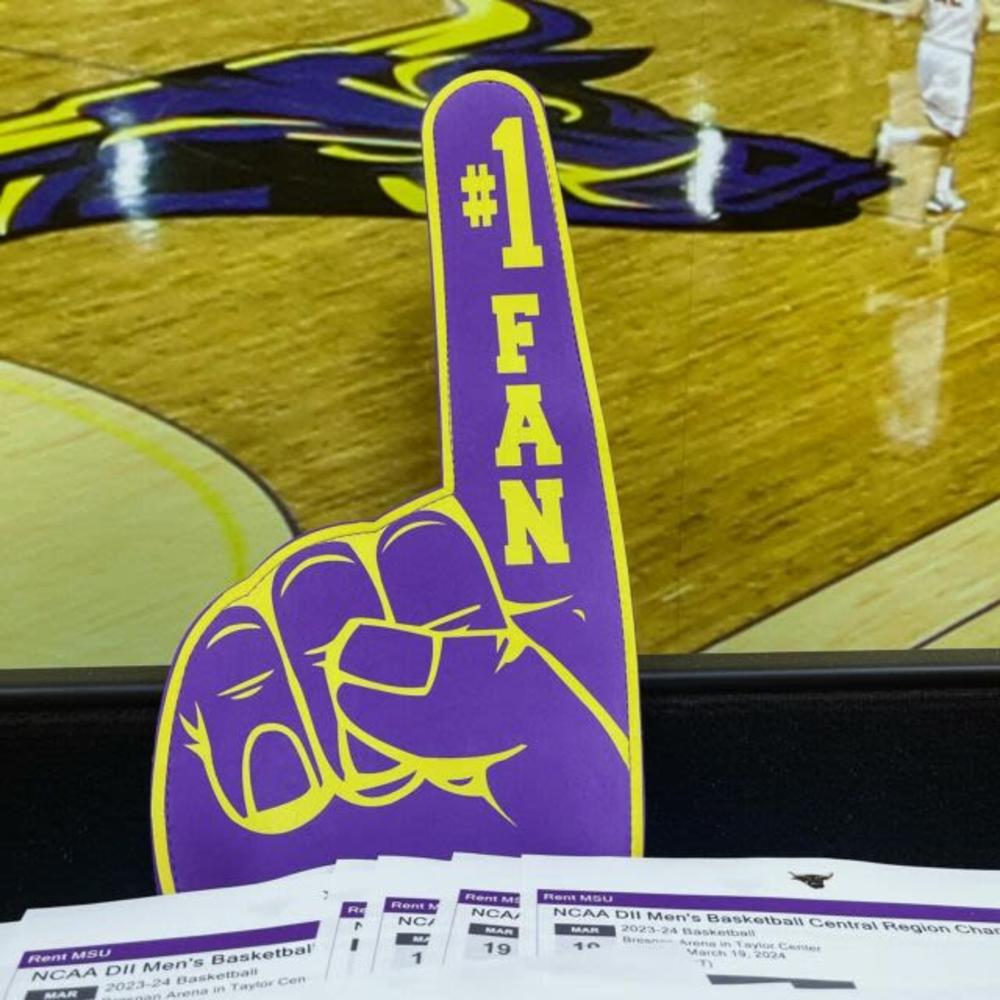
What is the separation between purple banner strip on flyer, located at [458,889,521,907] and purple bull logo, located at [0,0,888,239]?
0.64 m

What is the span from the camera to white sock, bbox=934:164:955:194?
3.53 feet

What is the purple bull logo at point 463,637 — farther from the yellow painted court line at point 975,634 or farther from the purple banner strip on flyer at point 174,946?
the yellow painted court line at point 975,634

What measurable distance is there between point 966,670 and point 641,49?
576mm

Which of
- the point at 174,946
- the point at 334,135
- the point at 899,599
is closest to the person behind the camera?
the point at 174,946

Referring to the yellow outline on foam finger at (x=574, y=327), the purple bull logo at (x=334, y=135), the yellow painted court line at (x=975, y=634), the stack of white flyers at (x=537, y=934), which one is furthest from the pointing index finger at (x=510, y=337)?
the yellow painted court line at (x=975, y=634)

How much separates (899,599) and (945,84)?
0.45m

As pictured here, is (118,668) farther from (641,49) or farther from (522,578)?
(641,49)

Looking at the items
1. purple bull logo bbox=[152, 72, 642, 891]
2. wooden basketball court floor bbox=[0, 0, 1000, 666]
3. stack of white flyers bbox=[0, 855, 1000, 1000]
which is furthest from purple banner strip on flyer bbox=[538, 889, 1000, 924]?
wooden basketball court floor bbox=[0, 0, 1000, 666]

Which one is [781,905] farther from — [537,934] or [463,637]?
[463,637]

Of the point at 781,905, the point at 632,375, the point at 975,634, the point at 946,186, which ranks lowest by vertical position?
the point at 975,634

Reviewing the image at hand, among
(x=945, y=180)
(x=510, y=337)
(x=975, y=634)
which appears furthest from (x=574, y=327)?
(x=975, y=634)

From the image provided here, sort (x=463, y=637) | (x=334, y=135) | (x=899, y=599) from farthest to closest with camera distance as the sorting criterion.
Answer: (x=899, y=599) → (x=334, y=135) → (x=463, y=637)

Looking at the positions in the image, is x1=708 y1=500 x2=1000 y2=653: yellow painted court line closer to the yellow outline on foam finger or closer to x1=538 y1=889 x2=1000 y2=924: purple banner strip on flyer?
the yellow outline on foam finger

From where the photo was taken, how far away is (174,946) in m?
0.54
